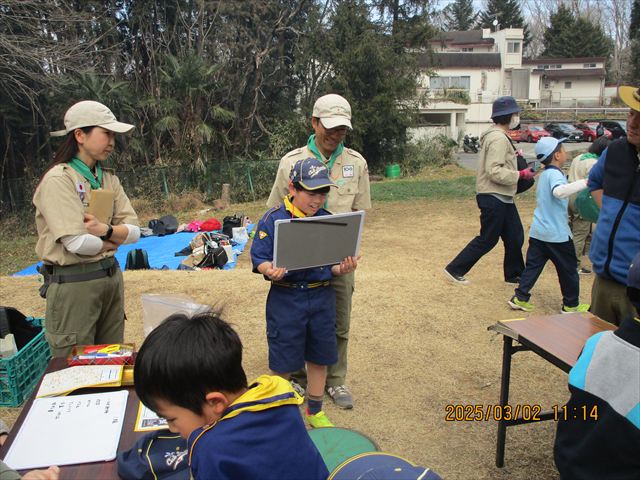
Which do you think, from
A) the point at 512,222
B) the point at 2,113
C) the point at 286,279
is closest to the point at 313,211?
the point at 286,279

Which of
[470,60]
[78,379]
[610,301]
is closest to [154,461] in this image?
[78,379]

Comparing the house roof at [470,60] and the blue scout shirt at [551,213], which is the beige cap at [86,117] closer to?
the blue scout shirt at [551,213]

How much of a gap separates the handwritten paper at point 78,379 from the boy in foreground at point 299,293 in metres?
0.87

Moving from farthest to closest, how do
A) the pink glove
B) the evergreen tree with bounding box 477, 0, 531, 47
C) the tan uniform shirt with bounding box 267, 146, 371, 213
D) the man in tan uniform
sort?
1. the evergreen tree with bounding box 477, 0, 531, 47
2. the pink glove
3. the tan uniform shirt with bounding box 267, 146, 371, 213
4. the man in tan uniform

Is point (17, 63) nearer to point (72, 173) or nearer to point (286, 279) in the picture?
point (72, 173)

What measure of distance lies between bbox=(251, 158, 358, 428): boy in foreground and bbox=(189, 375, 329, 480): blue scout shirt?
1.32 meters

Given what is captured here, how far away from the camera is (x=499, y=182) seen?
16.9ft

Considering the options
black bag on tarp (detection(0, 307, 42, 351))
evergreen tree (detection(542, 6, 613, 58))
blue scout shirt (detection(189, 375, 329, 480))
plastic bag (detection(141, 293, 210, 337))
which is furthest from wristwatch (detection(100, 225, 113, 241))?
evergreen tree (detection(542, 6, 613, 58))

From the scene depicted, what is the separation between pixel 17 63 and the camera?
1046 centimetres

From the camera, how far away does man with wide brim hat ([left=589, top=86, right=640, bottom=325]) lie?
2.41 metres

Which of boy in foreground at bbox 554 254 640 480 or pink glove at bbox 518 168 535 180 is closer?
boy in foreground at bbox 554 254 640 480

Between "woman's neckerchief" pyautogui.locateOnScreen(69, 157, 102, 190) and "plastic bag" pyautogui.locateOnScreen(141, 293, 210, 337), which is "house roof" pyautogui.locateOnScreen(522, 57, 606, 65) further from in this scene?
"woman's neckerchief" pyautogui.locateOnScreen(69, 157, 102, 190)

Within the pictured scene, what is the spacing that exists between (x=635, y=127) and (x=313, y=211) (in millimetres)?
1610

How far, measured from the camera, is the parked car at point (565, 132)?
3177 centimetres
